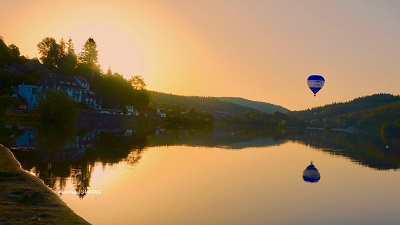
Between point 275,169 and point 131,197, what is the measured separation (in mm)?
25877

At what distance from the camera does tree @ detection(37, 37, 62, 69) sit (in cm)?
15012

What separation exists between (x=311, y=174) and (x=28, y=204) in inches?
1368

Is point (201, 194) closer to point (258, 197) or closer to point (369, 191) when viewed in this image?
point (258, 197)

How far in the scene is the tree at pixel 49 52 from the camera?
150 m

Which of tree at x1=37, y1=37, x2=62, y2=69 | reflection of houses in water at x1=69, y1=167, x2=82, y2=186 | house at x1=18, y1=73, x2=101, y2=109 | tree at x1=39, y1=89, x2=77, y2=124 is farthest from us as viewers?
tree at x1=37, y1=37, x2=62, y2=69

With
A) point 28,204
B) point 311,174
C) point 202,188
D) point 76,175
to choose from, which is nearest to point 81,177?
point 76,175

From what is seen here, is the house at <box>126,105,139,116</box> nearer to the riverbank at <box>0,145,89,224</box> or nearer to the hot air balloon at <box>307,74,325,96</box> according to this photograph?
the hot air balloon at <box>307,74,325,96</box>

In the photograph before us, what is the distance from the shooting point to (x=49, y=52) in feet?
494

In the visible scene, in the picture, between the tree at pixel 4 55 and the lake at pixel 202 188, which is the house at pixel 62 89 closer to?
the tree at pixel 4 55

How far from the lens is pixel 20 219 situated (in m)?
18.3

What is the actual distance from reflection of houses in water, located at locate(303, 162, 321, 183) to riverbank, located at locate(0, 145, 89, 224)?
92.5ft

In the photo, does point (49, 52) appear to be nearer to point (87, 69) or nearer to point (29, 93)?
point (87, 69)

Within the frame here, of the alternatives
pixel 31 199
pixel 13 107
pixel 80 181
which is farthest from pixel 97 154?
pixel 13 107

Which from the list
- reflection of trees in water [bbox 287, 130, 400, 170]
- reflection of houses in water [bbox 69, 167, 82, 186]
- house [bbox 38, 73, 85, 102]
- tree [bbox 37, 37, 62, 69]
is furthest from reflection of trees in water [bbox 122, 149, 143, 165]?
tree [bbox 37, 37, 62, 69]
